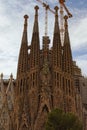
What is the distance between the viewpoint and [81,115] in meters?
48.3

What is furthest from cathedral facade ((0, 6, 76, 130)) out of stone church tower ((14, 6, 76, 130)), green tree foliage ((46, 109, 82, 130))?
green tree foliage ((46, 109, 82, 130))

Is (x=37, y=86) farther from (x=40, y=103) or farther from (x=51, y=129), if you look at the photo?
(x=51, y=129)

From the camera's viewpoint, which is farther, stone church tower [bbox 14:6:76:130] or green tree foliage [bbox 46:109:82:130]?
stone church tower [bbox 14:6:76:130]

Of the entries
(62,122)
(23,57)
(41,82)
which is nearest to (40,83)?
(41,82)

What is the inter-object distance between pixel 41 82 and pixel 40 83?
0.70ft

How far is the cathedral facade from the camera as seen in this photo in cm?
4449

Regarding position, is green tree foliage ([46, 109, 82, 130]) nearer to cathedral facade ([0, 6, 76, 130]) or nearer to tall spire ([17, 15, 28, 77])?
cathedral facade ([0, 6, 76, 130])

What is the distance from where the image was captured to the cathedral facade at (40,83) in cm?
4449

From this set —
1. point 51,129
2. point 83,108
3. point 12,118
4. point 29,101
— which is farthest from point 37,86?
point 51,129

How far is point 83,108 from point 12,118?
11796 mm

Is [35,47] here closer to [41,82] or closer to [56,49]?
[56,49]

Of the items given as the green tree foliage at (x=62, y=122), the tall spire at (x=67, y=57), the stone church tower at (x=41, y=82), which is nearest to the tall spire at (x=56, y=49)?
the stone church tower at (x=41, y=82)

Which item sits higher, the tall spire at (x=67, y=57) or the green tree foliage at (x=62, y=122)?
the tall spire at (x=67, y=57)

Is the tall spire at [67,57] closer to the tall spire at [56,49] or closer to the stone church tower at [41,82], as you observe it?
the stone church tower at [41,82]
